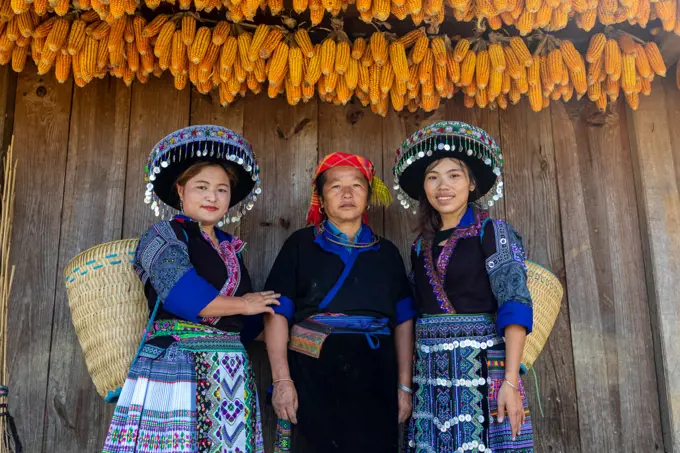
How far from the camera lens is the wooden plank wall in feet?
11.7

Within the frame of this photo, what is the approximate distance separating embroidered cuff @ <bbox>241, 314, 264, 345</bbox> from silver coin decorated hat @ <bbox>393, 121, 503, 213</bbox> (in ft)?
3.32

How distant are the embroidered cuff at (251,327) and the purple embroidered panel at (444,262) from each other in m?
0.86

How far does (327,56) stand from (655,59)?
1.72 m

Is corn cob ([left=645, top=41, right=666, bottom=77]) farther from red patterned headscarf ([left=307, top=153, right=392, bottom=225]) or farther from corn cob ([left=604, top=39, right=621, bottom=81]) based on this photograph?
red patterned headscarf ([left=307, top=153, right=392, bottom=225])

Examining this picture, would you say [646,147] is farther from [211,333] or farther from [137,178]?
[137,178]

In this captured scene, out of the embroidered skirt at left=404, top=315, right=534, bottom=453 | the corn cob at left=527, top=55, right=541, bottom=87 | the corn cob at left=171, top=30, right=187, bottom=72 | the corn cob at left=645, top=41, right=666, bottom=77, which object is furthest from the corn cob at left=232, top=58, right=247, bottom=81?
the corn cob at left=645, top=41, right=666, bottom=77

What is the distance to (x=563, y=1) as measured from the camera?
3.03 meters

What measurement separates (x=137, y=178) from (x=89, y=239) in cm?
44

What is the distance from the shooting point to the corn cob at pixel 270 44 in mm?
3371

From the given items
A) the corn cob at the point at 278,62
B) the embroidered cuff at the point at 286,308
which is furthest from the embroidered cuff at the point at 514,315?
the corn cob at the point at 278,62

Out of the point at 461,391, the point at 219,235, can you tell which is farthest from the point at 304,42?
the point at 461,391

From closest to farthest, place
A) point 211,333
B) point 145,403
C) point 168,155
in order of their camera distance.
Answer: point 145,403
point 211,333
point 168,155

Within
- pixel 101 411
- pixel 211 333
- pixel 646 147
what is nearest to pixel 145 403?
pixel 211 333

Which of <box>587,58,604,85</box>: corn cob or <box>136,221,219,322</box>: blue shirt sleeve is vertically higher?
<box>587,58,604,85</box>: corn cob
